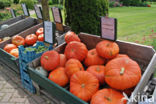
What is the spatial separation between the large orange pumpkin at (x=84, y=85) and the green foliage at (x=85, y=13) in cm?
170

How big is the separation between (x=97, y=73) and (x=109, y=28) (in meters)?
0.70

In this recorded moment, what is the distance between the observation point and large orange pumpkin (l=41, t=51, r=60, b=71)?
245 centimetres

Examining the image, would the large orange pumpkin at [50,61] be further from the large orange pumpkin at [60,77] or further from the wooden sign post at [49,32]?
the wooden sign post at [49,32]

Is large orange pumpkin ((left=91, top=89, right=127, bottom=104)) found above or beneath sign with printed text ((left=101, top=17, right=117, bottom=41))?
beneath

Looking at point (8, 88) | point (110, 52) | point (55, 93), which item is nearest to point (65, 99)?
point (55, 93)

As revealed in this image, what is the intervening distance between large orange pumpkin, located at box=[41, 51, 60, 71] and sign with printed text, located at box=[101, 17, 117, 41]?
830mm

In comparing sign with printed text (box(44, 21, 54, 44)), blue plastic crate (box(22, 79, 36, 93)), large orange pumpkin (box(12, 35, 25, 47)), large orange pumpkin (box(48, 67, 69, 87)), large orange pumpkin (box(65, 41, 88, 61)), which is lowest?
blue plastic crate (box(22, 79, 36, 93))

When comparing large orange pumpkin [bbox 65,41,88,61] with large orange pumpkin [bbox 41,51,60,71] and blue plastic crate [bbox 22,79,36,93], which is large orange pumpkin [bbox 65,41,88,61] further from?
blue plastic crate [bbox 22,79,36,93]

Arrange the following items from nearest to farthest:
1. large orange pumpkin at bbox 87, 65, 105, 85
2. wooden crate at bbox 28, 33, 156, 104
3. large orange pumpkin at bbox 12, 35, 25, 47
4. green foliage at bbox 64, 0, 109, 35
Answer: wooden crate at bbox 28, 33, 156, 104 → large orange pumpkin at bbox 87, 65, 105, 85 → green foliage at bbox 64, 0, 109, 35 → large orange pumpkin at bbox 12, 35, 25, 47

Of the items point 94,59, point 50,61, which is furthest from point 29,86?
point 94,59

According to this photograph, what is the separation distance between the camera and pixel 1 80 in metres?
3.74

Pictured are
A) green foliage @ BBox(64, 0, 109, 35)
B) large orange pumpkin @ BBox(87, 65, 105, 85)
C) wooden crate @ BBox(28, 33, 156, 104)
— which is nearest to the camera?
wooden crate @ BBox(28, 33, 156, 104)

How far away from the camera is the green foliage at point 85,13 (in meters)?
3.38

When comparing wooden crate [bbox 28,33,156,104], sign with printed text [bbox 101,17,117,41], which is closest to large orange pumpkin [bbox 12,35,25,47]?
wooden crate [bbox 28,33,156,104]
